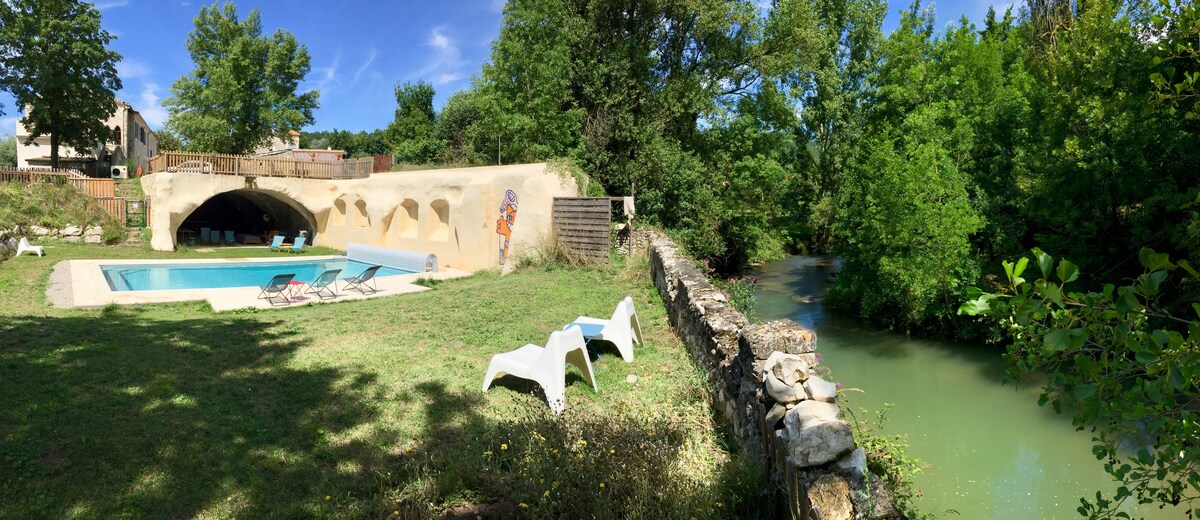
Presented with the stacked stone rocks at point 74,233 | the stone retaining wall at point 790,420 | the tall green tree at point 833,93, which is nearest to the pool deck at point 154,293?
the stacked stone rocks at point 74,233

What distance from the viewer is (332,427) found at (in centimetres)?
509

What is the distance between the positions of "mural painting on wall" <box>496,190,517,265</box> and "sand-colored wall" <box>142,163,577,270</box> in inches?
5.1

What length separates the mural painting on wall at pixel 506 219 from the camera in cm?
1502

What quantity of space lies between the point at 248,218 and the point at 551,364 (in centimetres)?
2804

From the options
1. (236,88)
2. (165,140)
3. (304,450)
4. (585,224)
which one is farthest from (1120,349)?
(165,140)

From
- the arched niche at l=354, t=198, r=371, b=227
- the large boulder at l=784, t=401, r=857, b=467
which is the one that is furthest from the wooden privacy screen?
the arched niche at l=354, t=198, r=371, b=227

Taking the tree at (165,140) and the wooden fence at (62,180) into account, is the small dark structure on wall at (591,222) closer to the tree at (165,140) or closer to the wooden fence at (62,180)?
the wooden fence at (62,180)

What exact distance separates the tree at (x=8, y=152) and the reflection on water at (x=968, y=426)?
200ft

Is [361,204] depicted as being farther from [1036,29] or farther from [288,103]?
[1036,29]

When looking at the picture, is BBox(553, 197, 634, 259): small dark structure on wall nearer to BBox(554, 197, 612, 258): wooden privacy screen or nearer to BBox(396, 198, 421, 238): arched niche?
BBox(554, 197, 612, 258): wooden privacy screen

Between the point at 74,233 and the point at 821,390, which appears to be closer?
the point at 821,390

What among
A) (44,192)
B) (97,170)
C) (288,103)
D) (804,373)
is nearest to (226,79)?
(288,103)

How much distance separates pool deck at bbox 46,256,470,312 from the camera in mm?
10286

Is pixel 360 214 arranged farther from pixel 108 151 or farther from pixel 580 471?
pixel 108 151
